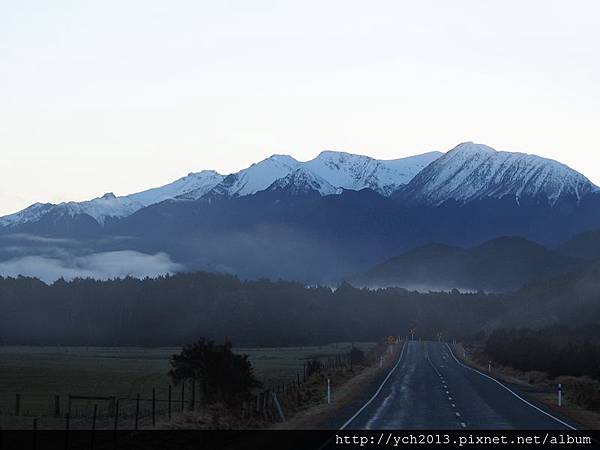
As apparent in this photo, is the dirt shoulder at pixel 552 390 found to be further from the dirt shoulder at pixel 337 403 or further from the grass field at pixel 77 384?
the grass field at pixel 77 384

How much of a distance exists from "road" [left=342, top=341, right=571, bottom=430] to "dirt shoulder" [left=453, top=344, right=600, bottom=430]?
89cm

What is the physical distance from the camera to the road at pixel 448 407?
115ft

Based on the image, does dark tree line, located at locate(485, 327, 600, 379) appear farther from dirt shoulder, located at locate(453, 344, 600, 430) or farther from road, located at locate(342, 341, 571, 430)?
road, located at locate(342, 341, 571, 430)

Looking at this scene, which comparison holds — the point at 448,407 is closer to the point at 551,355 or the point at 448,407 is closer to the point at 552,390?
the point at 552,390

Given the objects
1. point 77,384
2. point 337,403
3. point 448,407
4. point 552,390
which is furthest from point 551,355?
point 77,384

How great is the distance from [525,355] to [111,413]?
5094 centimetres

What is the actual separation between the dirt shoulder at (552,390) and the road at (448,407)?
887mm

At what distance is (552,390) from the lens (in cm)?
5856

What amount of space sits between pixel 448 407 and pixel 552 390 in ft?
58.3

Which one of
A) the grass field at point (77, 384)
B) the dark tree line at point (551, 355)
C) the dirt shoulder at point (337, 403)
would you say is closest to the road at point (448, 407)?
the dirt shoulder at point (337, 403)

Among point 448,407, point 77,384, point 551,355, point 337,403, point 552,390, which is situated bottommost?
point 77,384

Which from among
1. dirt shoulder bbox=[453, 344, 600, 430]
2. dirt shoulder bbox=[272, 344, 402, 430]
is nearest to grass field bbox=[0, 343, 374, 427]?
dirt shoulder bbox=[272, 344, 402, 430]

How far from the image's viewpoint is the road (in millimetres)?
34969

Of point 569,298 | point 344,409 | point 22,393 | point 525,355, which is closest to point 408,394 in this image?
point 344,409
